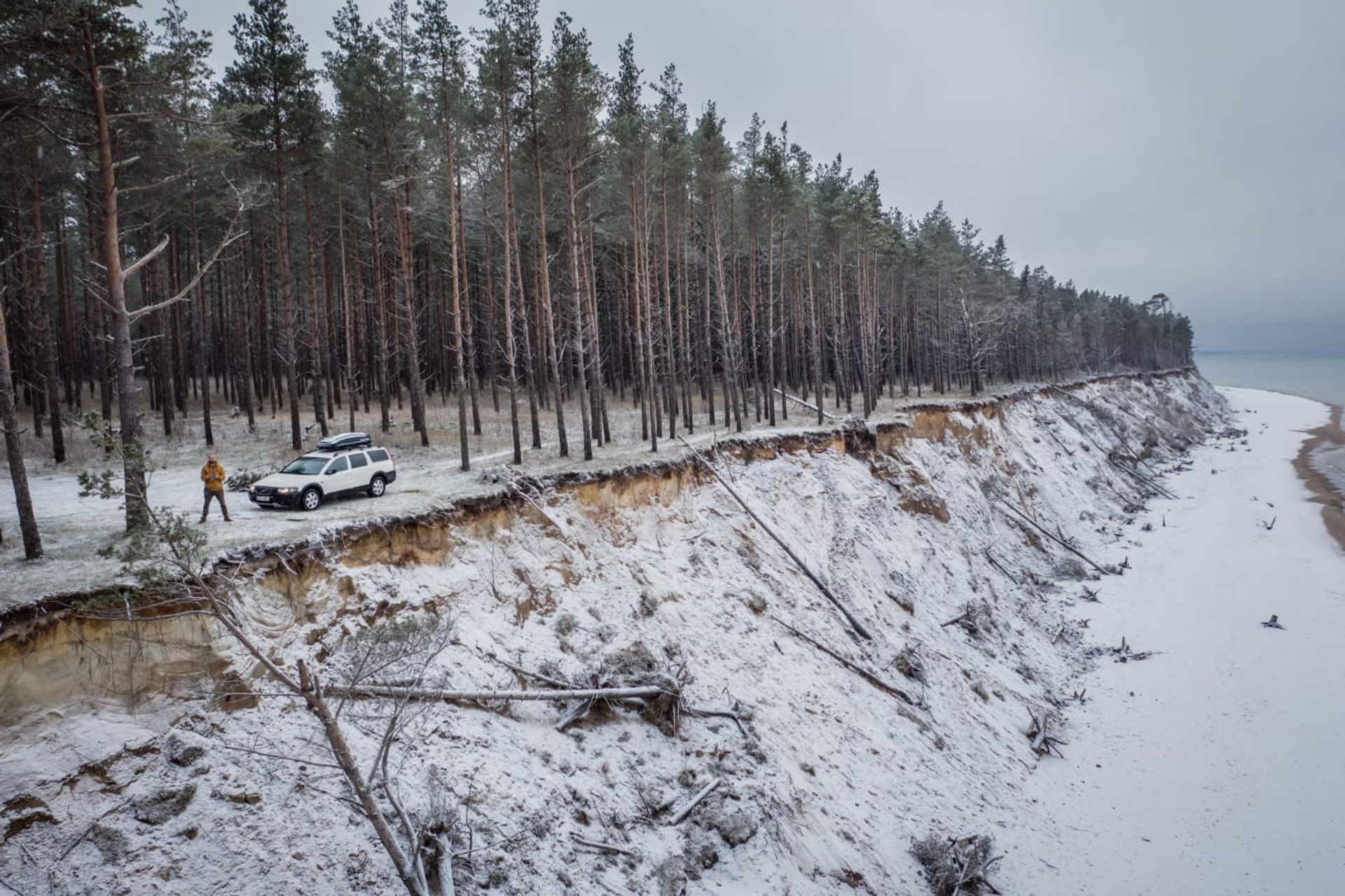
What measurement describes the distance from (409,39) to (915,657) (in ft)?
81.7

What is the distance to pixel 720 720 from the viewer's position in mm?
12398

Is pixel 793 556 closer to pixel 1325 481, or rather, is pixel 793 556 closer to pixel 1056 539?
pixel 1056 539

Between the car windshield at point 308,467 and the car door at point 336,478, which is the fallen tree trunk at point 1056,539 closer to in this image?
the car door at point 336,478

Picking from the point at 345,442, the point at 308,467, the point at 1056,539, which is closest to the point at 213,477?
the point at 308,467

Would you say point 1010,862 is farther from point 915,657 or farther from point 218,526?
point 218,526

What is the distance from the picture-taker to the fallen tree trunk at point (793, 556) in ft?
57.3

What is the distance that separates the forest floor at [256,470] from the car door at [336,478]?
336mm

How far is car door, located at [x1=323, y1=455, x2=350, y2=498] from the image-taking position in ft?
49.3

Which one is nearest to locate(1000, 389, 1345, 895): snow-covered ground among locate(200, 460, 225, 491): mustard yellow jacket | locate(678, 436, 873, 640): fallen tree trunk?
locate(678, 436, 873, 640): fallen tree trunk

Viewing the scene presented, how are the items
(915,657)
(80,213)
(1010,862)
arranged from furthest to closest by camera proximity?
(80,213), (915,657), (1010,862)

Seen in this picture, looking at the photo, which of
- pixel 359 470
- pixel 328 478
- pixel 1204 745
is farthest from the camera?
pixel 359 470

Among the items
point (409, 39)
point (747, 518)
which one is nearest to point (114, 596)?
point (747, 518)

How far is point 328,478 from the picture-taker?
15.1m

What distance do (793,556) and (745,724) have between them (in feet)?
23.7
